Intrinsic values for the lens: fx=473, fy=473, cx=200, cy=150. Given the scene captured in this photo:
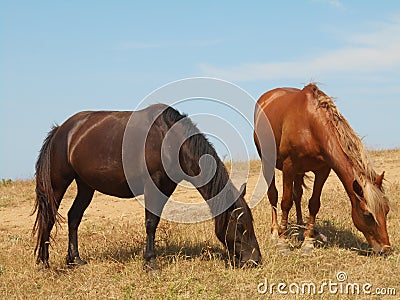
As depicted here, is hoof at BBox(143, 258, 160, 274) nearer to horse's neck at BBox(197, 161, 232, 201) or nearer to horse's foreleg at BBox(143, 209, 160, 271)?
horse's foreleg at BBox(143, 209, 160, 271)

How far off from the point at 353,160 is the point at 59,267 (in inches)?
153

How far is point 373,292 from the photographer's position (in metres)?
4.51

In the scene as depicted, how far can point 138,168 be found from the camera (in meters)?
5.62

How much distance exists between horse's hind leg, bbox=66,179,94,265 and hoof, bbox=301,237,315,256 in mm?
2811

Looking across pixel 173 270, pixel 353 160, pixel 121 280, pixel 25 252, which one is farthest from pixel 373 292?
pixel 25 252

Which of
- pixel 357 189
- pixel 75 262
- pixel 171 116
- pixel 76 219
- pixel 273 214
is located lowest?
pixel 75 262

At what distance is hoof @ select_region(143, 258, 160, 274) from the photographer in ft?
17.7

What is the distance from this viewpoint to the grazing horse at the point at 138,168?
548cm

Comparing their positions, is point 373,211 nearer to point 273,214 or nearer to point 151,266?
point 273,214

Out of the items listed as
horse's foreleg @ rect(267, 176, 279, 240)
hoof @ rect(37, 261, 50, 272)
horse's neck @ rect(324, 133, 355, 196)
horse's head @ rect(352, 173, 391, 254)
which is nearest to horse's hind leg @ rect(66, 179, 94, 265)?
hoof @ rect(37, 261, 50, 272)

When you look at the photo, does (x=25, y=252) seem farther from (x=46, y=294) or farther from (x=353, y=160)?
(x=353, y=160)

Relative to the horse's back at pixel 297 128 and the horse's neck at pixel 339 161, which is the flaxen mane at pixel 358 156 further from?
the horse's back at pixel 297 128

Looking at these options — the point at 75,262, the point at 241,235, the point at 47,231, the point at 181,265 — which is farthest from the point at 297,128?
the point at 47,231

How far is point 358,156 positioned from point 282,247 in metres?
1.51
